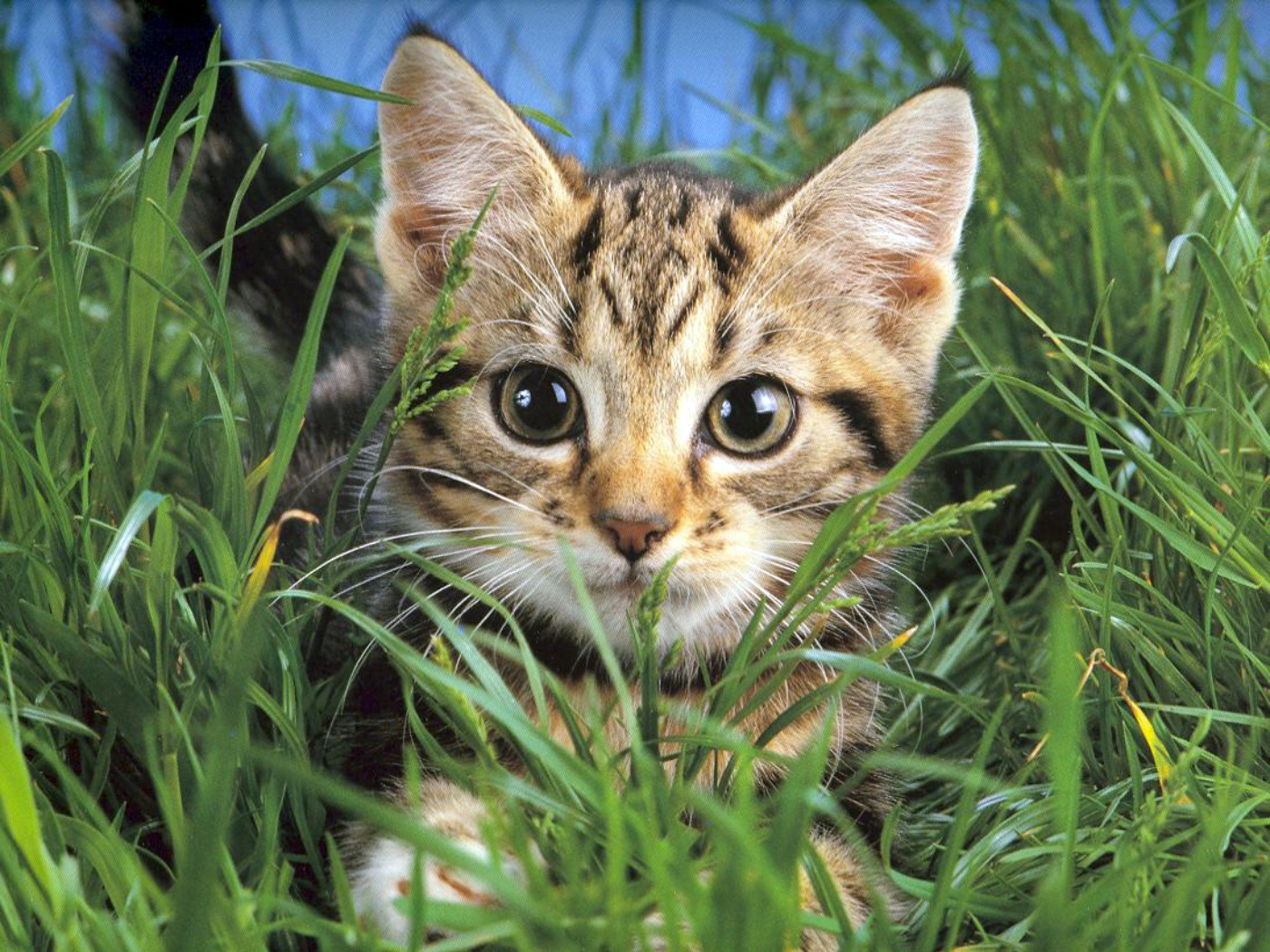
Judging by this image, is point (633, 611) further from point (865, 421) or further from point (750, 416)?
point (865, 421)

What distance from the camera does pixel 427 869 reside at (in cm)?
105

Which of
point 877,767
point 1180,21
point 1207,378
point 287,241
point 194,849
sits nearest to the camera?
point 194,849

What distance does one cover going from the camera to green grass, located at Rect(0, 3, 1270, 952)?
2.64 feet

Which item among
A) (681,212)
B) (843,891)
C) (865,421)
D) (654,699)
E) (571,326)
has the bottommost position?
(843,891)

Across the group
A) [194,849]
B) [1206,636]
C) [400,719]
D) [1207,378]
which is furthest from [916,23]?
[194,849]

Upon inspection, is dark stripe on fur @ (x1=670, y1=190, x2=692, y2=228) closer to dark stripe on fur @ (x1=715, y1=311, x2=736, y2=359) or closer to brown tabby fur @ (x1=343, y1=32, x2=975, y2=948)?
brown tabby fur @ (x1=343, y1=32, x2=975, y2=948)

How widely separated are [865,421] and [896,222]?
236 millimetres

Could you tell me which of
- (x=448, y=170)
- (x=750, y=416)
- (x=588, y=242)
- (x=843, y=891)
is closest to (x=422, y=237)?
(x=448, y=170)

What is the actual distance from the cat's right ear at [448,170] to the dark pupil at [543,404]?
0.21 m

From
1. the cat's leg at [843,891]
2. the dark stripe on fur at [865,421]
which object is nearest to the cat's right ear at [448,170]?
the dark stripe on fur at [865,421]

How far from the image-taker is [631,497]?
1143 millimetres

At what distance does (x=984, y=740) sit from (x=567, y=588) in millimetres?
412

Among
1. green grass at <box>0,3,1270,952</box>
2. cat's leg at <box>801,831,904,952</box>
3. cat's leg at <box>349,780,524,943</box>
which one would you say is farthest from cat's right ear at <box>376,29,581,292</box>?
cat's leg at <box>801,831,904,952</box>

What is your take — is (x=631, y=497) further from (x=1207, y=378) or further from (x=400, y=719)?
(x=1207, y=378)
